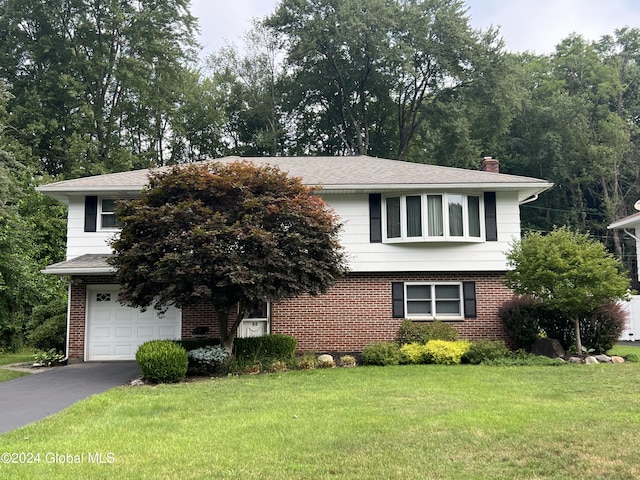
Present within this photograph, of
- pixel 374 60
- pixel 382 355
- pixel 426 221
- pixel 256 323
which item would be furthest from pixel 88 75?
pixel 382 355

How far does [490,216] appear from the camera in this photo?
15805 millimetres

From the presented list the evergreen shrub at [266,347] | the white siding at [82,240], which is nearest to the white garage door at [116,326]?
the white siding at [82,240]

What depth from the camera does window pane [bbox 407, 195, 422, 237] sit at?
15.5 metres

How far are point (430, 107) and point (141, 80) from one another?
55.5 ft

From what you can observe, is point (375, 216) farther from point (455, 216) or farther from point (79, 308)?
point (79, 308)

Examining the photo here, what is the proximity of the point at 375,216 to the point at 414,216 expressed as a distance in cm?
111

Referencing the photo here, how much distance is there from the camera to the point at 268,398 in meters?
9.01

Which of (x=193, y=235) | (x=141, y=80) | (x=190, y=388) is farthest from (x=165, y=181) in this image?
(x=141, y=80)

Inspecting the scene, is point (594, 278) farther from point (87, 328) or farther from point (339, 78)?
point (339, 78)

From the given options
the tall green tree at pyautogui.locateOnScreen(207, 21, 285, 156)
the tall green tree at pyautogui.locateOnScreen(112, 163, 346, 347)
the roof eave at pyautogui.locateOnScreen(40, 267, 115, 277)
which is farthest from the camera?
the tall green tree at pyautogui.locateOnScreen(207, 21, 285, 156)

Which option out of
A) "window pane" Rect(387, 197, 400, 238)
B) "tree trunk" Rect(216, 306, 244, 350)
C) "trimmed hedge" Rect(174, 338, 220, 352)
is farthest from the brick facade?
"tree trunk" Rect(216, 306, 244, 350)

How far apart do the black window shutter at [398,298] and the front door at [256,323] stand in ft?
11.8

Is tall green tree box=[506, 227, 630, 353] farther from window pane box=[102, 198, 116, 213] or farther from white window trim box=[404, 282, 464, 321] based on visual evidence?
window pane box=[102, 198, 116, 213]

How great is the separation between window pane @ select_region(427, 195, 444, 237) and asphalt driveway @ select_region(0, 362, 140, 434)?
8524 millimetres
